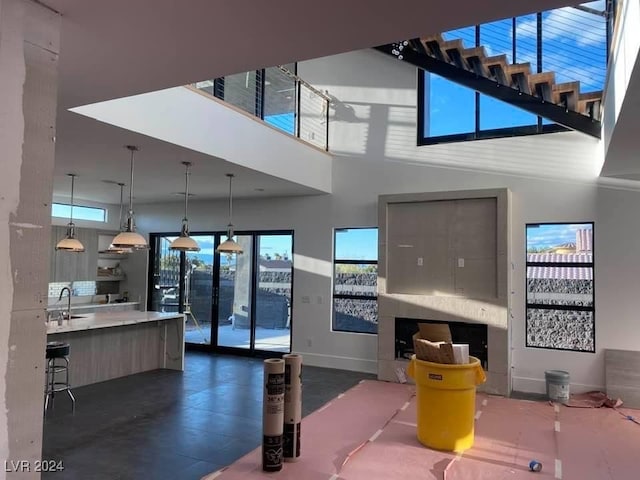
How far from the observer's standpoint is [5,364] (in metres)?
2.06

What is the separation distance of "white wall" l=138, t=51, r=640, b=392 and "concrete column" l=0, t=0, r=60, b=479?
564 cm

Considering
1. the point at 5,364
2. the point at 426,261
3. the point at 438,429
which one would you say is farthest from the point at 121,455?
the point at 426,261

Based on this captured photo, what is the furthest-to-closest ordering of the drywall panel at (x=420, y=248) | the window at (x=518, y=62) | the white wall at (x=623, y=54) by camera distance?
the drywall panel at (x=420, y=248) < the window at (x=518, y=62) < the white wall at (x=623, y=54)

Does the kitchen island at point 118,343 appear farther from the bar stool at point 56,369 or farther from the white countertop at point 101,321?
the bar stool at point 56,369

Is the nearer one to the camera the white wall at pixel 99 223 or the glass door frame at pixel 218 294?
the glass door frame at pixel 218 294

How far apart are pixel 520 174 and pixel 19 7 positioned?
6083 millimetres

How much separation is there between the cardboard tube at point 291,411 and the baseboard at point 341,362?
11.6ft

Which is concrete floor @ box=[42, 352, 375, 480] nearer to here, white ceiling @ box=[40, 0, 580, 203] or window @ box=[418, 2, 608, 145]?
white ceiling @ box=[40, 0, 580, 203]

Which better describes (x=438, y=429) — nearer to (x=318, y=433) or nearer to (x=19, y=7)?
(x=318, y=433)

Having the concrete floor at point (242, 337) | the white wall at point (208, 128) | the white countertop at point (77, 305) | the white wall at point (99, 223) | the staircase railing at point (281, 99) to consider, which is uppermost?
the staircase railing at point (281, 99)

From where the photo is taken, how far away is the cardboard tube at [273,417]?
3.64 m

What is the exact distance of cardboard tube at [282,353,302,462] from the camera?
3.85 meters

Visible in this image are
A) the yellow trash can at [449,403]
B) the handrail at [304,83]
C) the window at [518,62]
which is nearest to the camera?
the yellow trash can at [449,403]
